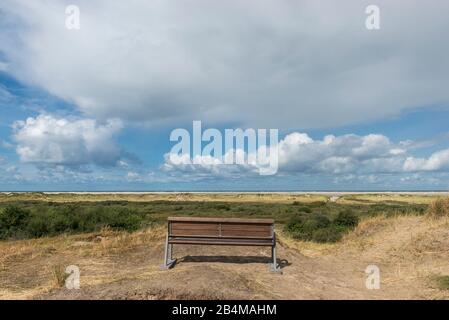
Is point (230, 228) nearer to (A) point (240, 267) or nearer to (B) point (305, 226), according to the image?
(A) point (240, 267)

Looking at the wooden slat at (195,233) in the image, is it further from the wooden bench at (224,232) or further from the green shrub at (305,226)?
the green shrub at (305,226)

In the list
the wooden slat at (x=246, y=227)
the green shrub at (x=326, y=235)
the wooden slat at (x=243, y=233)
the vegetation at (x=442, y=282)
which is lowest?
the green shrub at (x=326, y=235)

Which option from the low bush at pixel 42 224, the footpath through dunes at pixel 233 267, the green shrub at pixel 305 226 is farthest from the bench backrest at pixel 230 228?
the green shrub at pixel 305 226

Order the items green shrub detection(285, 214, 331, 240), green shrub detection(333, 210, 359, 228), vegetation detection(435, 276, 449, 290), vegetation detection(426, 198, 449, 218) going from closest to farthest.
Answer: vegetation detection(435, 276, 449, 290) → vegetation detection(426, 198, 449, 218) → green shrub detection(285, 214, 331, 240) → green shrub detection(333, 210, 359, 228)

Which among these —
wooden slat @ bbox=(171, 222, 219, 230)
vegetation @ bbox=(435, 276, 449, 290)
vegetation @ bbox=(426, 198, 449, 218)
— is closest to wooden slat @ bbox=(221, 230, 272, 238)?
wooden slat @ bbox=(171, 222, 219, 230)

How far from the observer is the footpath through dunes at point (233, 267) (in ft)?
19.6

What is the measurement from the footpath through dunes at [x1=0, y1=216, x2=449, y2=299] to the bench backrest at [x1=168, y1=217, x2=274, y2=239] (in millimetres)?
654

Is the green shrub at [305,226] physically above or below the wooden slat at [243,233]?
below

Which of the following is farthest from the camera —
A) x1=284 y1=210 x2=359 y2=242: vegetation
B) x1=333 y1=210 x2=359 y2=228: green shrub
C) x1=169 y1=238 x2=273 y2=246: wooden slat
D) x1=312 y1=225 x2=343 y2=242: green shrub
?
x1=333 y1=210 x2=359 y2=228: green shrub

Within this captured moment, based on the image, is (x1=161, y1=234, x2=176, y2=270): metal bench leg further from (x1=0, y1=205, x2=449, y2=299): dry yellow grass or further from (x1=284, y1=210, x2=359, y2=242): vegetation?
(x1=284, y1=210, x2=359, y2=242): vegetation

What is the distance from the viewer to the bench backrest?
7.85 meters

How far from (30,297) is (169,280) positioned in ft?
6.97

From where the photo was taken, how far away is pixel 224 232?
7.89 m

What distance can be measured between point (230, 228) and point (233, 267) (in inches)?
32.6
